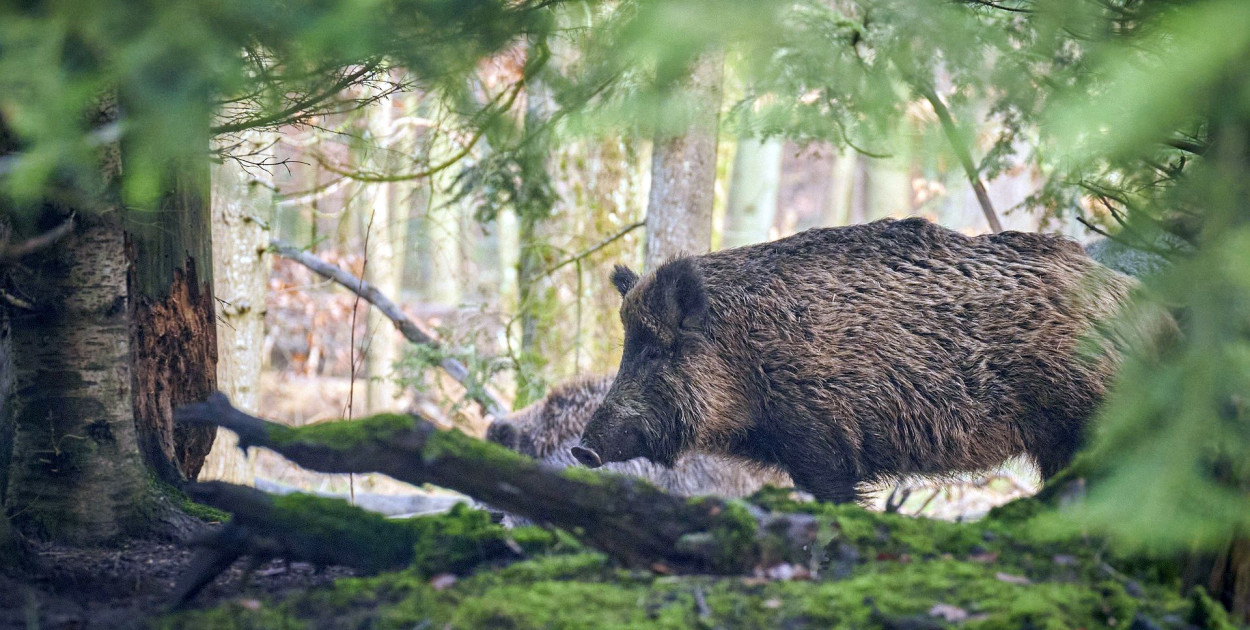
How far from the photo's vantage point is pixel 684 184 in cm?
772

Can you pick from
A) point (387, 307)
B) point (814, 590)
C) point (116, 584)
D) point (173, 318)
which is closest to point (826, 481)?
point (814, 590)

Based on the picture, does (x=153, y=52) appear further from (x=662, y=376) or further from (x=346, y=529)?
(x=662, y=376)

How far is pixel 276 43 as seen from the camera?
131 inches

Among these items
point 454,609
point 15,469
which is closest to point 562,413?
point 15,469

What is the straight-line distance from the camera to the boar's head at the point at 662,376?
212 inches

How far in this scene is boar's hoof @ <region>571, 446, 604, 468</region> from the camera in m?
4.99

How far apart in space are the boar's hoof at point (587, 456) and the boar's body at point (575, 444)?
1.86 m

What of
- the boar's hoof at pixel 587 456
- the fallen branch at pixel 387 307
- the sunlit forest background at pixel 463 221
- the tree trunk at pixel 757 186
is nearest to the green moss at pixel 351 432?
the sunlit forest background at pixel 463 221

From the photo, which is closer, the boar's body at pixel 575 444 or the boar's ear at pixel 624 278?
the boar's ear at pixel 624 278

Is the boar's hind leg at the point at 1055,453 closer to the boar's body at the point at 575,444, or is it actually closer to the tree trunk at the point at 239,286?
the boar's body at the point at 575,444

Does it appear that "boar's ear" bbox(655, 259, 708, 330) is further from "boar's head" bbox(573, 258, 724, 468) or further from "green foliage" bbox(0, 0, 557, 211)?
"green foliage" bbox(0, 0, 557, 211)

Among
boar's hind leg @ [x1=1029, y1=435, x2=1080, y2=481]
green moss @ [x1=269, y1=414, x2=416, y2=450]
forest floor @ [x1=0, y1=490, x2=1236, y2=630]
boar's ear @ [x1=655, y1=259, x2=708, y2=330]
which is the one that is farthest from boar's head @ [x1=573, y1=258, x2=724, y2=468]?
green moss @ [x1=269, y1=414, x2=416, y2=450]

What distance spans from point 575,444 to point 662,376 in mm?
1752

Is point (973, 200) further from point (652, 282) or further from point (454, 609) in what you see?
point (454, 609)
